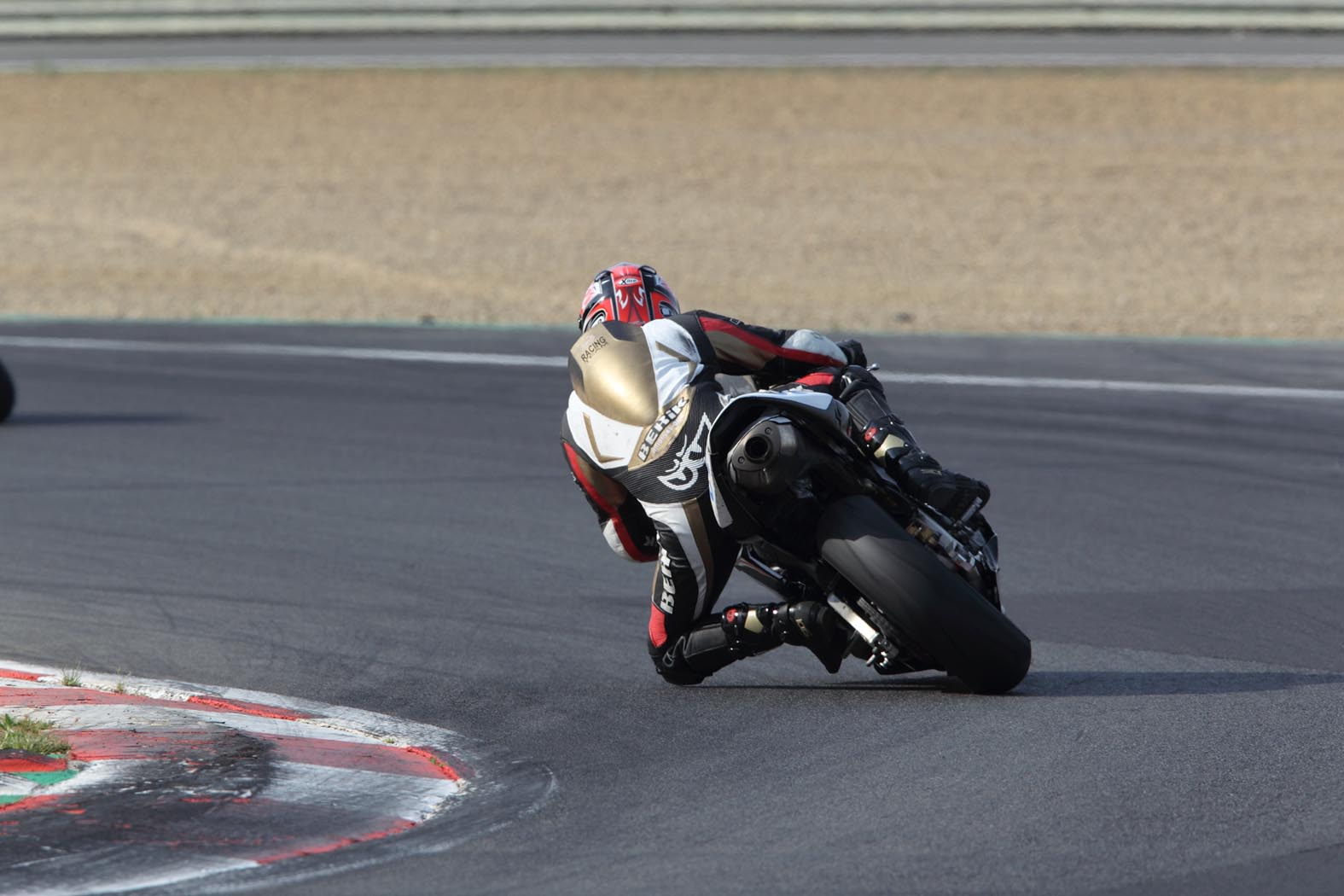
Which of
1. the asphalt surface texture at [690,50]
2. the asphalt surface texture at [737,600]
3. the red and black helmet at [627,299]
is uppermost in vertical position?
the asphalt surface texture at [690,50]

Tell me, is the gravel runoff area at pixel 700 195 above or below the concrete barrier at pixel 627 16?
below

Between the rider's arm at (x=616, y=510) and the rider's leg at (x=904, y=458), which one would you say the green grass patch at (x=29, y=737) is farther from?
the rider's leg at (x=904, y=458)

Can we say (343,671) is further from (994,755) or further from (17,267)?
(17,267)

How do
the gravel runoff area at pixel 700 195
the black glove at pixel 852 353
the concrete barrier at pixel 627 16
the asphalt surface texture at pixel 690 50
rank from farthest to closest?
the concrete barrier at pixel 627 16 → the asphalt surface texture at pixel 690 50 → the gravel runoff area at pixel 700 195 → the black glove at pixel 852 353

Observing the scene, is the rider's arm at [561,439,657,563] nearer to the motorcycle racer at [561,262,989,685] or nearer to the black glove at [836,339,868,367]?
the motorcycle racer at [561,262,989,685]

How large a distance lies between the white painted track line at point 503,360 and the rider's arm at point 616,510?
660cm

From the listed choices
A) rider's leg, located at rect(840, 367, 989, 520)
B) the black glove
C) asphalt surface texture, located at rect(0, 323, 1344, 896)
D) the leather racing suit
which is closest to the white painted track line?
asphalt surface texture, located at rect(0, 323, 1344, 896)

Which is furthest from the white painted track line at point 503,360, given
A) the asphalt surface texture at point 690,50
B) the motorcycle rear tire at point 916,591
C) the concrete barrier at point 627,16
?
the concrete barrier at point 627,16

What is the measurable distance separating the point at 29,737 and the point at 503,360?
354 inches

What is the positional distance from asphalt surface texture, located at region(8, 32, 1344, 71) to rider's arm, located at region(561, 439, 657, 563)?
21154mm

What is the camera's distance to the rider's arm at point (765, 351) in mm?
6203

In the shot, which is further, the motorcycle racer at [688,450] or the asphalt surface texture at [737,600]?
the motorcycle racer at [688,450]

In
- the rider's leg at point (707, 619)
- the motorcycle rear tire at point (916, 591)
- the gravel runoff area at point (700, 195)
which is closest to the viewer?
the motorcycle rear tire at point (916, 591)

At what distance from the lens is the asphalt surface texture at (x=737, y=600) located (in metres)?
4.53
